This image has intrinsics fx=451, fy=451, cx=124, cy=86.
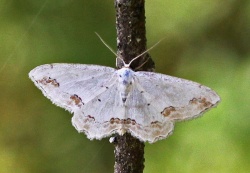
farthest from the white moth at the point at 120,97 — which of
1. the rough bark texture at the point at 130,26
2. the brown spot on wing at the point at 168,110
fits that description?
the rough bark texture at the point at 130,26

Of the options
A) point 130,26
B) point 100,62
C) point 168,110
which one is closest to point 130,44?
point 130,26

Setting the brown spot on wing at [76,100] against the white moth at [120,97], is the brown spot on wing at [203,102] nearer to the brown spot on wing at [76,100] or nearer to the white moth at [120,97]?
the white moth at [120,97]

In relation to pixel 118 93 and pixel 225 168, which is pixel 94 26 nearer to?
pixel 225 168

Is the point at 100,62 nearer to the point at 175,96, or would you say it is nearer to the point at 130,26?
the point at 175,96

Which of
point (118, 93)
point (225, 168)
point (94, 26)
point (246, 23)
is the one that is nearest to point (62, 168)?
point (94, 26)

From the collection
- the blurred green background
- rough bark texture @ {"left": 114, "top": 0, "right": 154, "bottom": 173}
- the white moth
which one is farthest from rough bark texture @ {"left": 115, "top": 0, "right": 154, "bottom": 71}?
the blurred green background

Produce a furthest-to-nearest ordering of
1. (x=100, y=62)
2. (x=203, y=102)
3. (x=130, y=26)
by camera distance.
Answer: (x=100, y=62) → (x=203, y=102) → (x=130, y=26)
